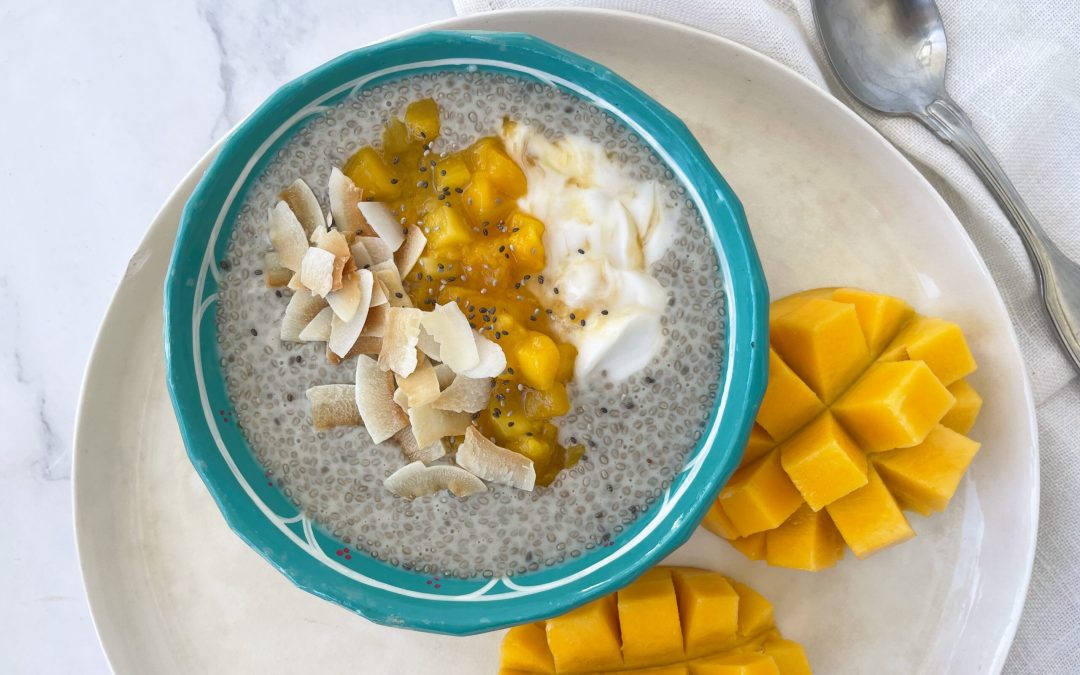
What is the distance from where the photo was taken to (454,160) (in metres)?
1.26

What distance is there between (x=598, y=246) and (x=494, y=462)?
0.33 metres

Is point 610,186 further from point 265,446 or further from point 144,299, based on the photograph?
point 144,299

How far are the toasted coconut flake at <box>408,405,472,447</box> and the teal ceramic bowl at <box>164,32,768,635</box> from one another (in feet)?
0.76

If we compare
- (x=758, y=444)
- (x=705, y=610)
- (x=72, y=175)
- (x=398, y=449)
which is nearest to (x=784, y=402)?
(x=758, y=444)

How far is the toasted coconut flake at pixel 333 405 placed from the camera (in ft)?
4.04

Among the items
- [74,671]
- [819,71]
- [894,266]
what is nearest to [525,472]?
[894,266]

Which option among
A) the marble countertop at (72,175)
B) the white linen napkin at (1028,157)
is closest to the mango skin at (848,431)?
the white linen napkin at (1028,157)

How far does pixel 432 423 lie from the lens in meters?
1.20

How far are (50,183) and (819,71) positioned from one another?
1.44m

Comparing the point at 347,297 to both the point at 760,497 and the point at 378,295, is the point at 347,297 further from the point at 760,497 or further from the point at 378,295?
the point at 760,497

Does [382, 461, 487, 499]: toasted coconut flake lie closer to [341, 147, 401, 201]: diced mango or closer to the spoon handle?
[341, 147, 401, 201]: diced mango

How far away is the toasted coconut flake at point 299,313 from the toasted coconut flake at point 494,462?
0.27m

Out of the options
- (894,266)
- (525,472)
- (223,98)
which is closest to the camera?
(525,472)

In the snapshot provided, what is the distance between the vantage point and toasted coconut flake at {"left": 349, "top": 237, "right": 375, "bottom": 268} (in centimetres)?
122
